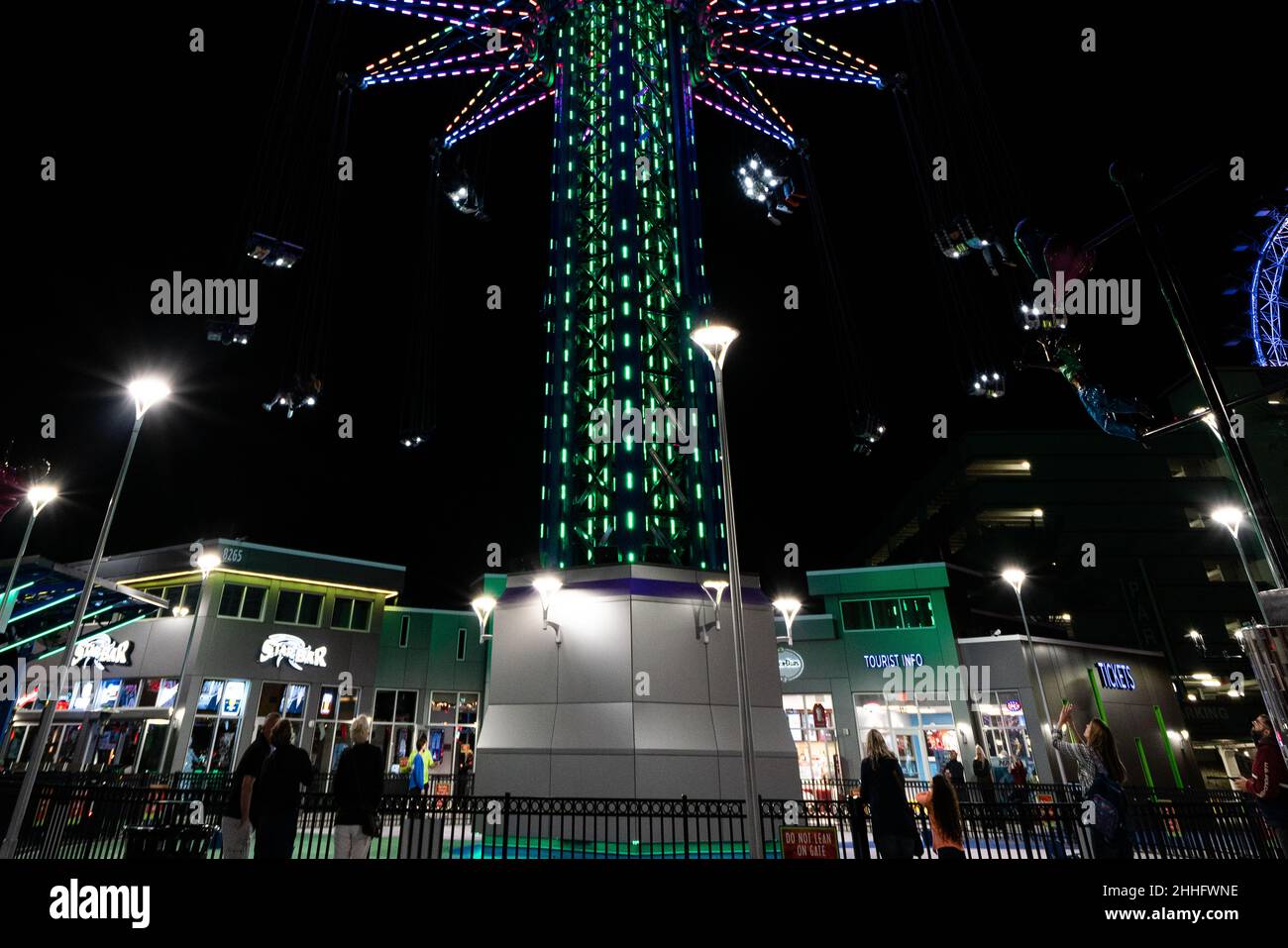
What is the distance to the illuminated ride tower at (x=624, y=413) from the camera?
1534 centimetres

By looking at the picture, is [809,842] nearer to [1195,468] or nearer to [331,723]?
[331,723]

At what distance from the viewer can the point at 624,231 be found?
20516 mm

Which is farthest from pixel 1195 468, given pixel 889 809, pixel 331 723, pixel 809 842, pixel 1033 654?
pixel 331 723

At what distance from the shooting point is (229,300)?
18.0 metres

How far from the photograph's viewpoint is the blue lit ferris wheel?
23.7 meters

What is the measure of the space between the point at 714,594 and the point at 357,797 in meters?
10.4

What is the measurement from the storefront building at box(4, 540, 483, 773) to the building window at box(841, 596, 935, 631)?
19.4 meters

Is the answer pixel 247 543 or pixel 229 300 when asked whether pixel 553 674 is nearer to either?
pixel 229 300

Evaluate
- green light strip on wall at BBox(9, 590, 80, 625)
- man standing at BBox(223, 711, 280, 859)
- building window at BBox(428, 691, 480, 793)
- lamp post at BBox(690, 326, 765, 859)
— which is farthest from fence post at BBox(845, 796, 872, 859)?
building window at BBox(428, 691, 480, 793)

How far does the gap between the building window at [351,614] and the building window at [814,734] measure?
Answer: 2146 centimetres

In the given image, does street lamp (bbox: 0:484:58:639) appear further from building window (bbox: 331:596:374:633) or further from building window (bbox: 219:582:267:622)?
building window (bbox: 331:596:374:633)

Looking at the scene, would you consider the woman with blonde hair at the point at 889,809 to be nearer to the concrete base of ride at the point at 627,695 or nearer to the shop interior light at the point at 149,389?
the concrete base of ride at the point at 627,695

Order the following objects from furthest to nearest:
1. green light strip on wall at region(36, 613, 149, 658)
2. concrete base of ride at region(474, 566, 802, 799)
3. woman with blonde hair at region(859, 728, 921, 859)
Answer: green light strip on wall at region(36, 613, 149, 658) → concrete base of ride at region(474, 566, 802, 799) → woman with blonde hair at region(859, 728, 921, 859)

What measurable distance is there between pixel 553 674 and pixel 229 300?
13368mm
